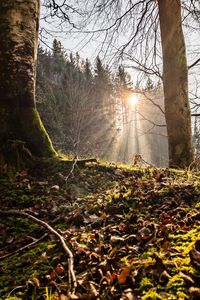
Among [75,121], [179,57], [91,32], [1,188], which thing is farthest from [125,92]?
[75,121]

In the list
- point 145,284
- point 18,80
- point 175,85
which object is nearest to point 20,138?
point 18,80

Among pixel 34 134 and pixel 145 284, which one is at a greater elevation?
pixel 34 134

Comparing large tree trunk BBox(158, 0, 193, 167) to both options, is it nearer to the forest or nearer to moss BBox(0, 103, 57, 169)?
the forest

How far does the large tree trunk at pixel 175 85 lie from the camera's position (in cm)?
591

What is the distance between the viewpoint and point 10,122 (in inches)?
155

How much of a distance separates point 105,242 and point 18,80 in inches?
115

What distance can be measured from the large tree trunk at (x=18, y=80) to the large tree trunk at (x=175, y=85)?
281 centimetres

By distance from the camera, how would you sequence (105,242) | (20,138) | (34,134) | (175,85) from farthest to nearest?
(175,85), (34,134), (20,138), (105,242)

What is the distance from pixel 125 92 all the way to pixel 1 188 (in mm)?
7675

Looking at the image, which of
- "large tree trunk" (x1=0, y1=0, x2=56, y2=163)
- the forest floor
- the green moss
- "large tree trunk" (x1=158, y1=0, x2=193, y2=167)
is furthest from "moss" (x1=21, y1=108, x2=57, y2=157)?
the green moss

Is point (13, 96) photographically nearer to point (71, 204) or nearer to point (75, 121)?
point (71, 204)

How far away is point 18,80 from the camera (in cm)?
402

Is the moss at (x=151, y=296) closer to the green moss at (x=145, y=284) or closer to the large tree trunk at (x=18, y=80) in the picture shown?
the green moss at (x=145, y=284)

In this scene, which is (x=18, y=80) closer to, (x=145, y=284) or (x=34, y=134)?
(x=34, y=134)
